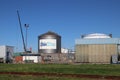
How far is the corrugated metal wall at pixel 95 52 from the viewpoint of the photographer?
105438 mm

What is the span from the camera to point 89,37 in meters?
116

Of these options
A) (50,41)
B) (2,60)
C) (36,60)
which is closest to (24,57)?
(36,60)

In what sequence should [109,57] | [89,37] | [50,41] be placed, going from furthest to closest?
[50,41], [89,37], [109,57]

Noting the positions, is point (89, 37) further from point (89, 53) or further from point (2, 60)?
point (2, 60)

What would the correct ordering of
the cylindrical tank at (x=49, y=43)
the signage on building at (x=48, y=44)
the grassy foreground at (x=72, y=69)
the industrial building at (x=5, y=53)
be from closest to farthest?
1. the grassy foreground at (x=72, y=69)
2. the industrial building at (x=5, y=53)
3. the signage on building at (x=48, y=44)
4. the cylindrical tank at (x=49, y=43)

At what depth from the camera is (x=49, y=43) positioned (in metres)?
124

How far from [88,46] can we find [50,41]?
2187 centimetres

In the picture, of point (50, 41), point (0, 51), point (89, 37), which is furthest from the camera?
point (50, 41)

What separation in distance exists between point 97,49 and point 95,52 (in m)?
1.36

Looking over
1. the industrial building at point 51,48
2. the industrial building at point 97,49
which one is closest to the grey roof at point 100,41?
the industrial building at point 97,49

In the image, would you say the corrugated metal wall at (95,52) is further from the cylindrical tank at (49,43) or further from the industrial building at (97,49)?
the cylindrical tank at (49,43)

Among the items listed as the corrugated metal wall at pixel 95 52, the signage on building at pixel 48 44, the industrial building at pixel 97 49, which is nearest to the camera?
the industrial building at pixel 97 49

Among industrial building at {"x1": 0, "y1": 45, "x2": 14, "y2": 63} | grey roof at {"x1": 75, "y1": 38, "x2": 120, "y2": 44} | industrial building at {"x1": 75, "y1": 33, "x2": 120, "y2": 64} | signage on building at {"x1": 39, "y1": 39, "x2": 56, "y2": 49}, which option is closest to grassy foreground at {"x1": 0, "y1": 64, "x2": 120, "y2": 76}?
industrial building at {"x1": 0, "y1": 45, "x2": 14, "y2": 63}

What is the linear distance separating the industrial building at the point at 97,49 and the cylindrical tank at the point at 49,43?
16544 millimetres
